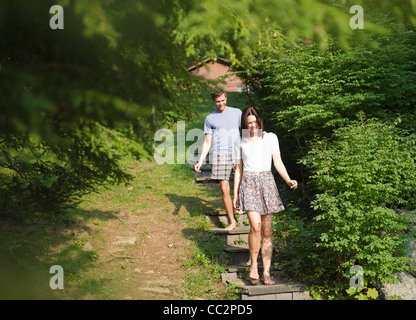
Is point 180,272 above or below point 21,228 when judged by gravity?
below

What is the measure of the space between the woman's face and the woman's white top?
16cm

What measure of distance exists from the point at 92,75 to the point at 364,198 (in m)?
3.73

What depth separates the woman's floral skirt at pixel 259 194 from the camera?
5.17 m

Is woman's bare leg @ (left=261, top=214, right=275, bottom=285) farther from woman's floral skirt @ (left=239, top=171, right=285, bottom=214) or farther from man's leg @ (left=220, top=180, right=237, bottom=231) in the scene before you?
man's leg @ (left=220, top=180, right=237, bottom=231)

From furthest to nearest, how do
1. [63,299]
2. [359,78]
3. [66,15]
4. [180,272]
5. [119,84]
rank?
[359,78], [180,272], [63,299], [119,84], [66,15]

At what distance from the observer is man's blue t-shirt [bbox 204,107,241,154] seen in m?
6.82

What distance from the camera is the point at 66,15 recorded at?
281 cm

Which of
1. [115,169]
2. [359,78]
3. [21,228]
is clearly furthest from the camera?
[359,78]

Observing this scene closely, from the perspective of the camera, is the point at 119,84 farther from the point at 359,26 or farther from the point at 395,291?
the point at 395,291

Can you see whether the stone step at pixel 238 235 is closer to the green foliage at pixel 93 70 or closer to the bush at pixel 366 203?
the bush at pixel 366 203

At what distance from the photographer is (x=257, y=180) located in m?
5.23

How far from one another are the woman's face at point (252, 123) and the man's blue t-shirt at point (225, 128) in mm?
1543

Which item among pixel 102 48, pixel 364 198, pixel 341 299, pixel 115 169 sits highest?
pixel 102 48
